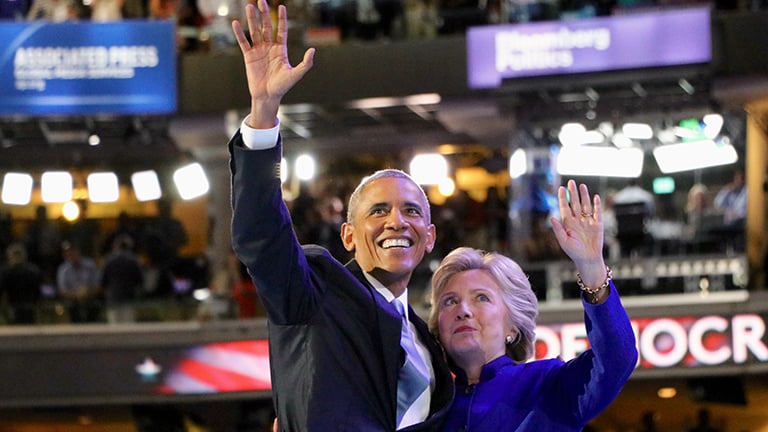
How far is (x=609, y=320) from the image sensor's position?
3.50m

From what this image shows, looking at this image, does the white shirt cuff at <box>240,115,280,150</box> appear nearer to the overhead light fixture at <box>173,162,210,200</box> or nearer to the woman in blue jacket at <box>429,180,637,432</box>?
the woman in blue jacket at <box>429,180,637,432</box>

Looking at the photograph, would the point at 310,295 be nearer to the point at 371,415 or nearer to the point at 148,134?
the point at 371,415

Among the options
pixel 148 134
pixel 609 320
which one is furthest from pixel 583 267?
pixel 148 134

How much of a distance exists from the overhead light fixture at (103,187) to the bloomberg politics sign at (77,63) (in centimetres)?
293

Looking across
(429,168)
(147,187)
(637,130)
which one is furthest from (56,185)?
(637,130)

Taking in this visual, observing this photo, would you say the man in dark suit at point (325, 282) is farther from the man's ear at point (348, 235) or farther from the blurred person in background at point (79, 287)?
the blurred person in background at point (79, 287)

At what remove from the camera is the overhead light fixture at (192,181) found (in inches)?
617

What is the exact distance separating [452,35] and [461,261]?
30.9ft

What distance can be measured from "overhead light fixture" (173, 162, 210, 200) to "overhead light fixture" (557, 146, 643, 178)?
4.39 meters

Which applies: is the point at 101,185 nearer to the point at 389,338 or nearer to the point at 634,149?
the point at 634,149

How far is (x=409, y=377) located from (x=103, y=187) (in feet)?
44.5

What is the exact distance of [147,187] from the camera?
1664cm

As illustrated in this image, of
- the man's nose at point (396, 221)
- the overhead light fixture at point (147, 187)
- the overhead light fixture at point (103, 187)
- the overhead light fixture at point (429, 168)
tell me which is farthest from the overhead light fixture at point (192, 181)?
the man's nose at point (396, 221)

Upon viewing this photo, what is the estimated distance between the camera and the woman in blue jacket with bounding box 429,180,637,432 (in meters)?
3.53
